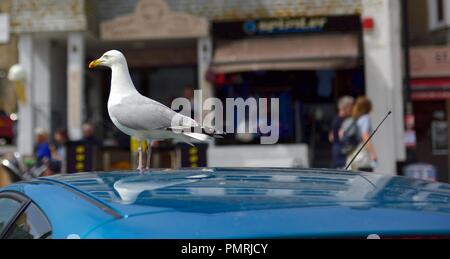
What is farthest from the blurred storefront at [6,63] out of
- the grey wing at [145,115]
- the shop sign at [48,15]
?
the grey wing at [145,115]

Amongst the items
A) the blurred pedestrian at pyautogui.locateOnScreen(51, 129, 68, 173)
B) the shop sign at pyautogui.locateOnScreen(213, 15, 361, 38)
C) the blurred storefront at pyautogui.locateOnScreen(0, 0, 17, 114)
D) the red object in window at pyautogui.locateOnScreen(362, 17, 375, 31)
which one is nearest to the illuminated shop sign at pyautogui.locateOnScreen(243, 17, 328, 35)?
the shop sign at pyautogui.locateOnScreen(213, 15, 361, 38)

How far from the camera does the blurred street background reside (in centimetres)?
1397

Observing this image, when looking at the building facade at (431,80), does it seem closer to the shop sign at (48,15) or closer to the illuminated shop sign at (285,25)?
the illuminated shop sign at (285,25)

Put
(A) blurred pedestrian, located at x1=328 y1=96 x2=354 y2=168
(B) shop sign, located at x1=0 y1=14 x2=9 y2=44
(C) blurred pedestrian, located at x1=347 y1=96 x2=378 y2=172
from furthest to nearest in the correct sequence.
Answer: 1. (B) shop sign, located at x1=0 y1=14 x2=9 y2=44
2. (A) blurred pedestrian, located at x1=328 y1=96 x2=354 y2=168
3. (C) blurred pedestrian, located at x1=347 y1=96 x2=378 y2=172

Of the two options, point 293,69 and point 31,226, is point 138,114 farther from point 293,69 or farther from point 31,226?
point 293,69

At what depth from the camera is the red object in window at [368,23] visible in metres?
14.1

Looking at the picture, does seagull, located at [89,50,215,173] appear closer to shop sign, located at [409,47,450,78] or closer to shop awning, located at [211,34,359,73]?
shop awning, located at [211,34,359,73]

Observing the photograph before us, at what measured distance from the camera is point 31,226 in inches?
88.4

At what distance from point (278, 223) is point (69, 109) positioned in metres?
13.8

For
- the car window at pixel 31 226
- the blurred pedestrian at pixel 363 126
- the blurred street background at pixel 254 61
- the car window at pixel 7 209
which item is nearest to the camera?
the car window at pixel 31 226

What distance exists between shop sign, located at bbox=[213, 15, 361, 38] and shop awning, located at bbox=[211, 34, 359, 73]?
0.15 m

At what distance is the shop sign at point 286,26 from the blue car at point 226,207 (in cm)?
1217

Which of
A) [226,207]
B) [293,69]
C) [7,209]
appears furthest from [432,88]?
[226,207]
